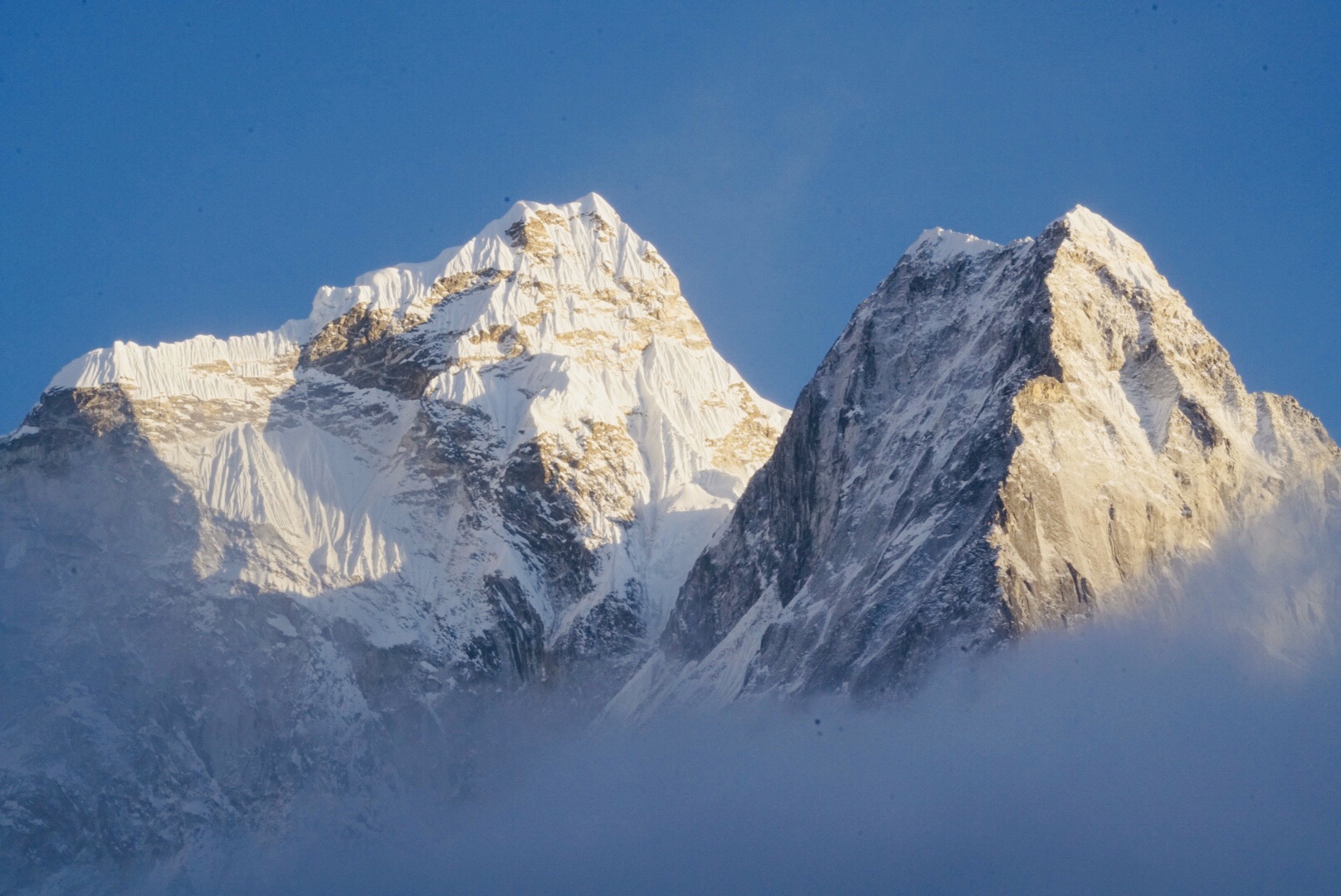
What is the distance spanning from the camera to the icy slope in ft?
504

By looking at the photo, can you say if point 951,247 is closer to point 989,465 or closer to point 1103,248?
point 1103,248

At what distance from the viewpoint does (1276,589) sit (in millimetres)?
159625

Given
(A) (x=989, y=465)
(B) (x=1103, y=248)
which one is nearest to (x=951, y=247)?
(B) (x=1103, y=248)

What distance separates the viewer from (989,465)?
6260 inches

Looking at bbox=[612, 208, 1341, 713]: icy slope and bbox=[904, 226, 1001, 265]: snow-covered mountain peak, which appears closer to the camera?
bbox=[612, 208, 1341, 713]: icy slope

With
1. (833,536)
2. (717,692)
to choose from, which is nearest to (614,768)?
(717,692)

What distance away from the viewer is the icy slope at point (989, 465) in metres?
154

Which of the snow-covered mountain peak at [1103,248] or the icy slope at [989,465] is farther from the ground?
the snow-covered mountain peak at [1103,248]

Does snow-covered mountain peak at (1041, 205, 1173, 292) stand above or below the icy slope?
above

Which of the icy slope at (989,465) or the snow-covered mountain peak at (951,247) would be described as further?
the snow-covered mountain peak at (951,247)

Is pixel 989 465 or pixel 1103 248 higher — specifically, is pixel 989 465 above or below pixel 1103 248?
below

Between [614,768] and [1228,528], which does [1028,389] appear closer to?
[1228,528]

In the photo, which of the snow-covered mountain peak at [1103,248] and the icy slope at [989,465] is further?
the snow-covered mountain peak at [1103,248]

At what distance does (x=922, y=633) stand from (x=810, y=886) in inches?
741
